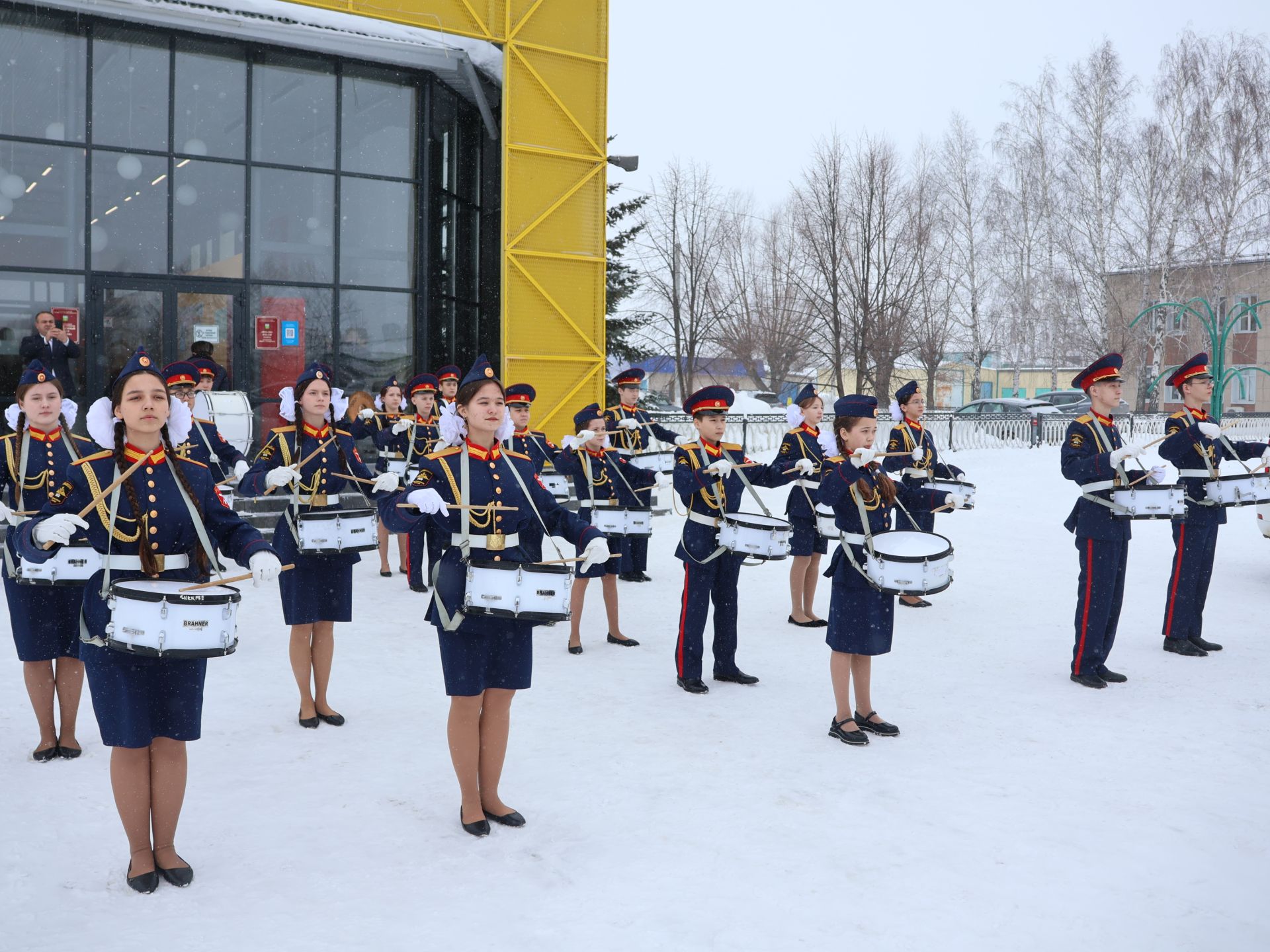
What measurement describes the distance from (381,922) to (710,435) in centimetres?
384

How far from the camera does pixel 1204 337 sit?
116 ft

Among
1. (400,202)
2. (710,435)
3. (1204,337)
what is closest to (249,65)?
(400,202)

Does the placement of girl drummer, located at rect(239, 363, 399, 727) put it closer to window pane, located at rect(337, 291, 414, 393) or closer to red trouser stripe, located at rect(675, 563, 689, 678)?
red trouser stripe, located at rect(675, 563, 689, 678)

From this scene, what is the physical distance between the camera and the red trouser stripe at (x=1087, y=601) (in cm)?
696

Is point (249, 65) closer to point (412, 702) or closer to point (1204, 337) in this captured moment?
point (412, 702)

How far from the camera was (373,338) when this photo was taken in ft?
51.1

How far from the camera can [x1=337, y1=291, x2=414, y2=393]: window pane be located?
15414 millimetres

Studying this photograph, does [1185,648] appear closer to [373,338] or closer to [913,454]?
[913,454]

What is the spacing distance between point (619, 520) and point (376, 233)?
8817 mm

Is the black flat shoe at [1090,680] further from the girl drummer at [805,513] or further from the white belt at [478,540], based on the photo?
the white belt at [478,540]

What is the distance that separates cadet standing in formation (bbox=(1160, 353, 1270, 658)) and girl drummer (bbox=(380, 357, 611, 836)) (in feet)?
17.2

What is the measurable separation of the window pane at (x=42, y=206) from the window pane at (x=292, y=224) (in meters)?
2.16

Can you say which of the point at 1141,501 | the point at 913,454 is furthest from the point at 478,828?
the point at 913,454

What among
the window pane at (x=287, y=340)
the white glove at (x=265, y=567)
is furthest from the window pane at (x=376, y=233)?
the white glove at (x=265, y=567)
